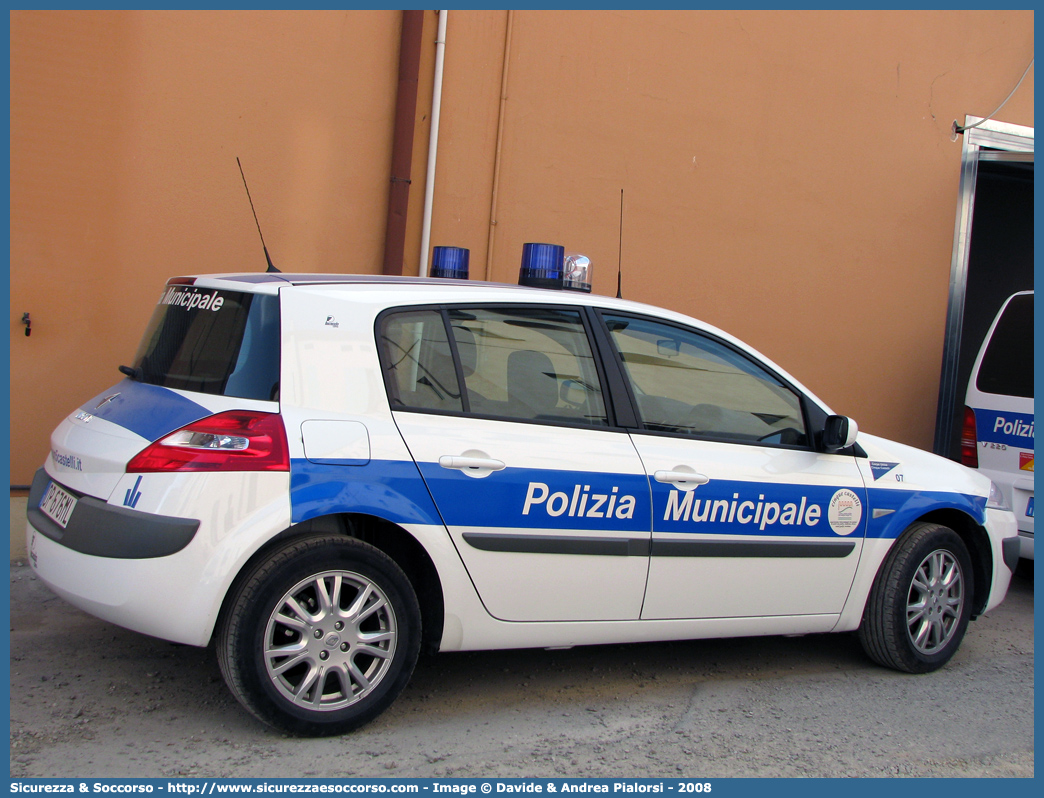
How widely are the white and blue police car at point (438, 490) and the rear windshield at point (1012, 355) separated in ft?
7.35

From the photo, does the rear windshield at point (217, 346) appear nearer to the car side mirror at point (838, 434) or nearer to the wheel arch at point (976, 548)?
the car side mirror at point (838, 434)

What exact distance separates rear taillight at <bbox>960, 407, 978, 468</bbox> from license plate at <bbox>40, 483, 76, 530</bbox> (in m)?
5.20

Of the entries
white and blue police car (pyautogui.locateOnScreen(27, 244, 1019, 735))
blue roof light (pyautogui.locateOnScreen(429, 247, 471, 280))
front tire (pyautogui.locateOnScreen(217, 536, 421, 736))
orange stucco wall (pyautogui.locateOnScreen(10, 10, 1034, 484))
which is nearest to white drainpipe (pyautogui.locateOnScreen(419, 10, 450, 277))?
orange stucco wall (pyautogui.locateOnScreen(10, 10, 1034, 484))

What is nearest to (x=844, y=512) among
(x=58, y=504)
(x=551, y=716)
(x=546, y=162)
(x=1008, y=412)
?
(x=551, y=716)

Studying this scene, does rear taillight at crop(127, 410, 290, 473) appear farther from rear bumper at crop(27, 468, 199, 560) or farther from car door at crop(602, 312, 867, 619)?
car door at crop(602, 312, 867, 619)

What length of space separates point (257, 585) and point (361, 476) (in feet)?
1.57

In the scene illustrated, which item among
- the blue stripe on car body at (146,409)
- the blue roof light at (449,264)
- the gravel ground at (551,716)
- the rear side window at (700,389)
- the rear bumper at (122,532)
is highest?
the blue roof light at (449,264)

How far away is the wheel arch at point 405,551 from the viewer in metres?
3.47

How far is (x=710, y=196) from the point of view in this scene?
308 inches

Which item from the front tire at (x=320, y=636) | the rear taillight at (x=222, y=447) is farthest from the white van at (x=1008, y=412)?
the rear taillight at (x=222, y=447)

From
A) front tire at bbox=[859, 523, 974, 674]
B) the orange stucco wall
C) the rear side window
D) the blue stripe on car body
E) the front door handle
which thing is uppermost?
the orange stucco wall

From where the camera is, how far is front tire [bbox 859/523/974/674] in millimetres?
4469
